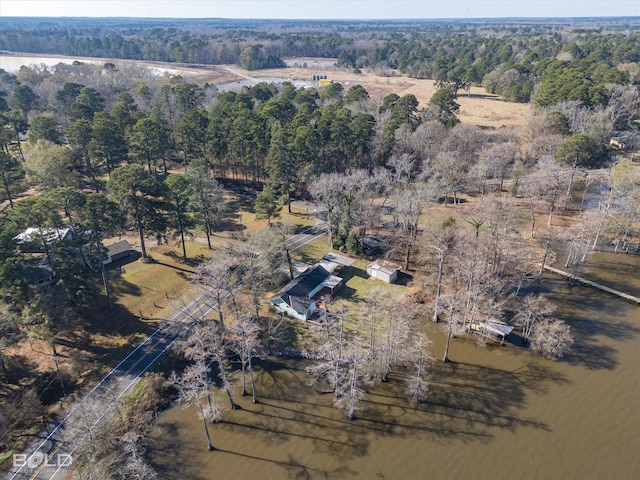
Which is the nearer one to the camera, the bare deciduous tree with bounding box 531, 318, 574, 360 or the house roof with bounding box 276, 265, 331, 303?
Answer: the bare deciduous tree with bounding box 531, 318, 574, 360

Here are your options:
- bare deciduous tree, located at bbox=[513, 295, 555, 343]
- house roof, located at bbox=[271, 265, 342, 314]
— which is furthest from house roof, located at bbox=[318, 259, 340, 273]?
bare deciduous tree, located at bbox=[513, 295, 555, 343]

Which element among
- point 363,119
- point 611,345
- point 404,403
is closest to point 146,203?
point 404,403

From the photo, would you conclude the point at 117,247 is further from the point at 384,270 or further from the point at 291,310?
the point at 384,270

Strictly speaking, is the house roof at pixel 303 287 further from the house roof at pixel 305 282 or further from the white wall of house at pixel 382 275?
the white wall of house at pixel 382 275

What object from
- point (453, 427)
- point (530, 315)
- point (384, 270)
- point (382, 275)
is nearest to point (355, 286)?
point (382, 275)

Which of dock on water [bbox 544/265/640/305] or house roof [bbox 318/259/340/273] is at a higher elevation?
dock on water [bbox 544/265/640/305]

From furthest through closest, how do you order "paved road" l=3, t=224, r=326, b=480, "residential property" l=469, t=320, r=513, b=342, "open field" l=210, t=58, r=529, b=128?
"open field" l=210, t=58, r=529, b=128, "residential property" l=469, t=320, r=513, b=342, "paved road" l=3, t=224, r=326, b=480

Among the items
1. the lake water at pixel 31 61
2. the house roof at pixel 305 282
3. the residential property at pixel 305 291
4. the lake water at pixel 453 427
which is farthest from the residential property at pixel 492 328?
the lake water at pixel 31 61

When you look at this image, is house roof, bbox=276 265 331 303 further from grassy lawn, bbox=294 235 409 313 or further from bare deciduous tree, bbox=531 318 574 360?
bare deciduous tree, bbox=531 318 574 360
